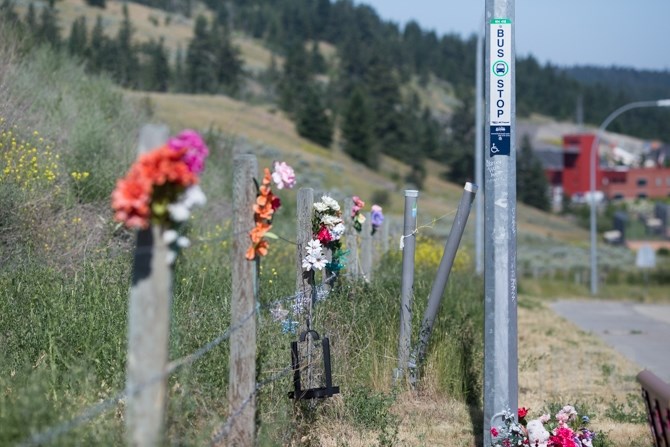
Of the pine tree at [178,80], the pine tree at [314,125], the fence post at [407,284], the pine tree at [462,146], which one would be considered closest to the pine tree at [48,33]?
the fence post at [407,284]

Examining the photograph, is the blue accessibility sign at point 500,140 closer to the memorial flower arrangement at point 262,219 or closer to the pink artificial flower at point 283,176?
the pink artificial flower at point 283,176

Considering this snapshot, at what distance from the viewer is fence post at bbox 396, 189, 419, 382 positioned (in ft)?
31.0

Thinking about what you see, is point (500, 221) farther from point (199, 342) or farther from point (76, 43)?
point (76, 43)

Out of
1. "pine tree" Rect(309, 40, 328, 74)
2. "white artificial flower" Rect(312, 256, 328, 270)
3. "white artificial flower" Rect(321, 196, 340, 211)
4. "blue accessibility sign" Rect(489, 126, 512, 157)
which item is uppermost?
"pine tree" Rect(309, 40, 328, 74)

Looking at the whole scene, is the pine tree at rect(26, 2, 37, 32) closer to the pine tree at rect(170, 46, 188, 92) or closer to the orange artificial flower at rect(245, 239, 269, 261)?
the orange artificial flower at rect(245, 239, 269, 261)

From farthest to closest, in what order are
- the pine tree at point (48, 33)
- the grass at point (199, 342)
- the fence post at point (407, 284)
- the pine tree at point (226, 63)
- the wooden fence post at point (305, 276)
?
the pine tree at point (226, 63), the pine tree at point (48, 33), the fence post at point (407, 284), the wooden fence post at point (305, 276), the grass at point (199, 342)

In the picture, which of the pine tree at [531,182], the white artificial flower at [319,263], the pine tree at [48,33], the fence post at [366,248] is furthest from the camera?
the pine tree at [531,182]

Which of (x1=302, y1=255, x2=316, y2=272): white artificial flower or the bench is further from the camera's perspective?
(x1=302, y1=255, x2=316, y2=272): white artificial flower

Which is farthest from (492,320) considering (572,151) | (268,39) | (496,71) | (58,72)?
(268,39)

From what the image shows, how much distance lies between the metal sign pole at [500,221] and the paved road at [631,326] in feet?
19.8

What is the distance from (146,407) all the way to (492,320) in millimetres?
3732

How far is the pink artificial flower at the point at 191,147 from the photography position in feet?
15.6

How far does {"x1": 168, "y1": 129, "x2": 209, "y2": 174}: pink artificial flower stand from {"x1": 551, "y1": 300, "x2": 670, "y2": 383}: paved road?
30.8 feet

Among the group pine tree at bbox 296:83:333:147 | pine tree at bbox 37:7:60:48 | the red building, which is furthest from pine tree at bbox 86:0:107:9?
pine tree at bbox 37:7:60:48
